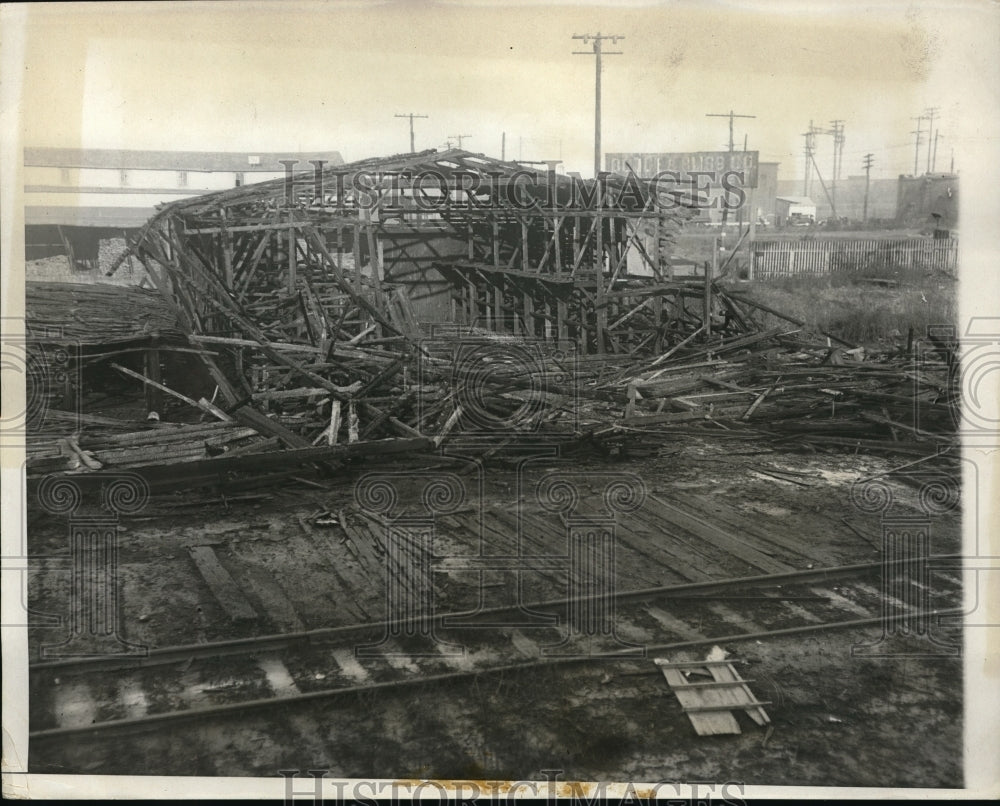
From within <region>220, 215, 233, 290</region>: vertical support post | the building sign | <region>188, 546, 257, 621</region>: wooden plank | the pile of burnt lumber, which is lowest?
<region>188, 546, 257, 621</region>: wooden plank

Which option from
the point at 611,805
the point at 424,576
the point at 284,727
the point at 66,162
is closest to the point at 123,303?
the point at 66,162

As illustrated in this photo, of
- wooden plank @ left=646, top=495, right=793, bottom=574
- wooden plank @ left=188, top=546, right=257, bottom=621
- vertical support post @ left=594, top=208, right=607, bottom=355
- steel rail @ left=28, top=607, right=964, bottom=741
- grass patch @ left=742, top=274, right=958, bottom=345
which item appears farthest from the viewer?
grass patch @ left=742, top=274, right=958, bottom=345

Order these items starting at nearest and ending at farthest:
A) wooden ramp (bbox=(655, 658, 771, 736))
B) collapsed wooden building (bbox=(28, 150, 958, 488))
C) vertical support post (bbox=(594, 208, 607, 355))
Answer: wooden ramp (bbox=(655, 658, 771, 736)) < collapsed wooden building (bbox=(28, 150, 958, 488)) < vertical support post (bbox=(594, 208, 607, 355))

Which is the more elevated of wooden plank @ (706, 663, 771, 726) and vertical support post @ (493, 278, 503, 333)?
vertical support post @ (493, 278, 503, 333)

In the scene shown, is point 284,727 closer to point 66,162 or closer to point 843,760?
point 843,760

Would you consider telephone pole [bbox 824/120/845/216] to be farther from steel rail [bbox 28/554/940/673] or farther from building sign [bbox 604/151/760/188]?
steel rail [bbox 28/554/940/673]

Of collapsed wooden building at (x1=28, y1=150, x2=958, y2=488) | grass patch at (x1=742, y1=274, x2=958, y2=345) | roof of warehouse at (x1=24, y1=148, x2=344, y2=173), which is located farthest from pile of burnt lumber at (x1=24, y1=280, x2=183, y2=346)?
grass patch at (x1=742, y1=274, x2=958, y2=345)

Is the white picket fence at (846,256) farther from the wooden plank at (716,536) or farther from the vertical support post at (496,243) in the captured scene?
the wooden plank at (716,536)
